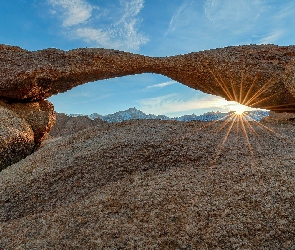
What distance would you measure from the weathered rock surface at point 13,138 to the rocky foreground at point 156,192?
79cm

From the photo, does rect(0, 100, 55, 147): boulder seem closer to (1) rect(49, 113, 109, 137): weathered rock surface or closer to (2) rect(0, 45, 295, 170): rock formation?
(2) rect(0, 45, 295, 170): rock formation

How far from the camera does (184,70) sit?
19.3 feet

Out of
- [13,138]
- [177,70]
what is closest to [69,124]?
[13,138]

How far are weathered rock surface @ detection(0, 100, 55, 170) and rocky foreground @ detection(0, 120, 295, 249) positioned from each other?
84 centimetres

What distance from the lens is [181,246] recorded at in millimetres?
2170

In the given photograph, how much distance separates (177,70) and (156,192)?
3.58 meters

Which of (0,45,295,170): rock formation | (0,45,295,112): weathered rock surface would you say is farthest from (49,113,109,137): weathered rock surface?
(0,45,295,112): weathered rock surface

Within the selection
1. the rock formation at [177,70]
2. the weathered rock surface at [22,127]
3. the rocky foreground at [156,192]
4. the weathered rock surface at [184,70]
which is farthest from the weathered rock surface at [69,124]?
the rocky foreground at [156,192]

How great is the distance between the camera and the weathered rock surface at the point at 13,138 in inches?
204

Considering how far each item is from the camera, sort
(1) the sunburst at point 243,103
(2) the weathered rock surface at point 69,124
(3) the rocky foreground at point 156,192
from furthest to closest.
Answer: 1. (2) the weathered rock surface at point 69,124
2. (1) the sunburst at point 243,103
3. (3) the rocky foreground at point 156,192

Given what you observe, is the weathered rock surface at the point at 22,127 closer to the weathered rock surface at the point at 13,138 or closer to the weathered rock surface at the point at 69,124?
the weathered rock surface at the point at 13,138

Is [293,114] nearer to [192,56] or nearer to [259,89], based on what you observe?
[259,89]

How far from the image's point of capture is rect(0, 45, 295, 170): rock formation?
18.2ft

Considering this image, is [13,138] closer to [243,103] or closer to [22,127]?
[22,127]
